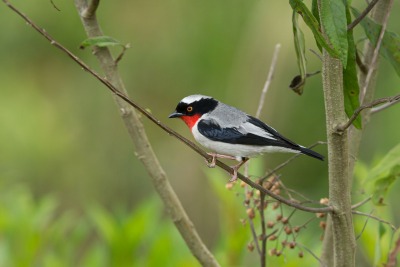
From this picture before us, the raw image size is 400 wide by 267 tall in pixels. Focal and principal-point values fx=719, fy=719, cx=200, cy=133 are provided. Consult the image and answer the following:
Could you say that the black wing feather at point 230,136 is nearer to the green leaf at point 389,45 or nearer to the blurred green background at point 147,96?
the green leaf at point 389,45

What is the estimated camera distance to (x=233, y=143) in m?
2.76

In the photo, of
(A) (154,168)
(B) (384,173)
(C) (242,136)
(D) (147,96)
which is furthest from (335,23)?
(D) (147,96)

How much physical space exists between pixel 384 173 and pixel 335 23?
0.62 metres

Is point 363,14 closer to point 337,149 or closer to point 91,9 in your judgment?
point 337,149

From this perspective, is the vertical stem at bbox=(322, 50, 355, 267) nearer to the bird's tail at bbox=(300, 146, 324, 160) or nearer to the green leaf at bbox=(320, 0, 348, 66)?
the green leaf at bbox=(320, 0, 348, 66)

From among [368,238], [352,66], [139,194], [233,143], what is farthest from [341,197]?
[139,194]

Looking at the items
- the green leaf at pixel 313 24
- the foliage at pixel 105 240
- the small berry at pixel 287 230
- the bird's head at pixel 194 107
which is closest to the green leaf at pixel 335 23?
the green leaf at pixel 313 24

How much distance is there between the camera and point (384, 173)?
86.6 inches

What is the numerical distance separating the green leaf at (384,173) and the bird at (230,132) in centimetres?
28

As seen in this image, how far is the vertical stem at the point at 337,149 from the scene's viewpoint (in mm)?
1890

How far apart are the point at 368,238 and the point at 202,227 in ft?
13.8

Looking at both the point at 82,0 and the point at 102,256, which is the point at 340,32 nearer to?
the point at 82,0

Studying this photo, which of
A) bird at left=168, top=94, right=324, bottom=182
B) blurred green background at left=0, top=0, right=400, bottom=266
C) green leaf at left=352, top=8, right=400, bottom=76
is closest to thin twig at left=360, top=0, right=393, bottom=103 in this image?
green leaf at left=352, top=8, right=400, bottom=76

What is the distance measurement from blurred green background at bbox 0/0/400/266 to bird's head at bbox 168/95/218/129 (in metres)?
3.52
